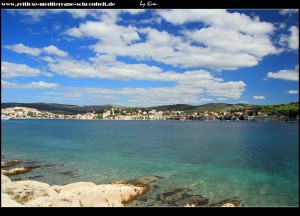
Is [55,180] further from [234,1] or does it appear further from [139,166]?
[234,1]

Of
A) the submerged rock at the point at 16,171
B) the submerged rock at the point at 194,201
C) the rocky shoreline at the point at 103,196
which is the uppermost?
the rocky shoreline at the point at 103,196

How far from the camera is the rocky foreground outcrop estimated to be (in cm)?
1227

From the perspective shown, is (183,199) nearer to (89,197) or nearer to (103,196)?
(103,196)

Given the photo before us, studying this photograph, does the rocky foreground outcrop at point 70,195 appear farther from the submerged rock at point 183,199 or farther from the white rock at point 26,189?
the submerged rock at point 183,199

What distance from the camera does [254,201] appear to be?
51.8ft

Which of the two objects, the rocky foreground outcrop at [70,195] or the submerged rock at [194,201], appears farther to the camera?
the submerged rock at [194,201]

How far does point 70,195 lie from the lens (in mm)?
13344

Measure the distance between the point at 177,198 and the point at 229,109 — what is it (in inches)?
7014

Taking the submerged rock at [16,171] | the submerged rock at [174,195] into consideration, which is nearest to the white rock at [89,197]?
the submerged rock at [174,195]

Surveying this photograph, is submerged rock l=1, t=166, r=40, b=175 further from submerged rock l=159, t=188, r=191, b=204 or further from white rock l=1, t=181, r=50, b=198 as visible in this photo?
submerged rock l=159, t=188, r=191, b=204

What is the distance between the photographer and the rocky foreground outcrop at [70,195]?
12266 millimetres

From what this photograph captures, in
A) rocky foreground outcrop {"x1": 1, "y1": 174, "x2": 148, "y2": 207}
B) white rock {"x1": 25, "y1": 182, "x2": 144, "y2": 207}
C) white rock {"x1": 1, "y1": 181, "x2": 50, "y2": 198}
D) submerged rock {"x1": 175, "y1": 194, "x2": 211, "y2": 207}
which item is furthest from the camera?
submerged rock {"x1": 175, "y1": 194, "x2": 211, "y2": 207}

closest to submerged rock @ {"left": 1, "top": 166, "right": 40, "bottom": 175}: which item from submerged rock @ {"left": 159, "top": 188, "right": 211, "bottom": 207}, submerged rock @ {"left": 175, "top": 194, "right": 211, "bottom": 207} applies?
submerged rock @ {"left": 159, "top": 188, "right": 211, "bottom": 207}
